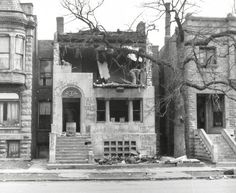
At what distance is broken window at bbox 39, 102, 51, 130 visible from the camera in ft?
121

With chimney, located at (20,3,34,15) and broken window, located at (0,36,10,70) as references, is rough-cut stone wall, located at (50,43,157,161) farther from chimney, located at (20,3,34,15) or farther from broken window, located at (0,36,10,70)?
broken window, located at (0,36,10,70)

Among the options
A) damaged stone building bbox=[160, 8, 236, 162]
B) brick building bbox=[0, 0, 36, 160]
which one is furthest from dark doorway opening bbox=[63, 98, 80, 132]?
damaged stone building bbox=[160, 8, 236, 162]

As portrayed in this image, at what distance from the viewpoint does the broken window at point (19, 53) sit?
30.6 meters

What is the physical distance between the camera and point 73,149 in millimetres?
29469

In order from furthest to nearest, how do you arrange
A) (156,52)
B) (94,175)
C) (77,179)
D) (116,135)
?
(156,52), (116,135), (94,175), (77,179)

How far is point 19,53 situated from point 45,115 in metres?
7.75

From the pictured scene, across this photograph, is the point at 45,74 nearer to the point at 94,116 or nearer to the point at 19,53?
the point at 19,53

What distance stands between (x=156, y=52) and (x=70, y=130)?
12.9m

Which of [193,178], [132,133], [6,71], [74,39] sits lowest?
[193,178]

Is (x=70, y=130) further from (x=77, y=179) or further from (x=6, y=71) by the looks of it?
(x=77, y=179)

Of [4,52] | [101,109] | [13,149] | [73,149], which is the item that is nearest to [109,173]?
[73,149]

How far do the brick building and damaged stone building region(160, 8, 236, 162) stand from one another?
1001 centimetres

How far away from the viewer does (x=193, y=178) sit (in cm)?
2239

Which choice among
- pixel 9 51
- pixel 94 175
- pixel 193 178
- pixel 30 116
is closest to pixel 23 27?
pixel 9 51
